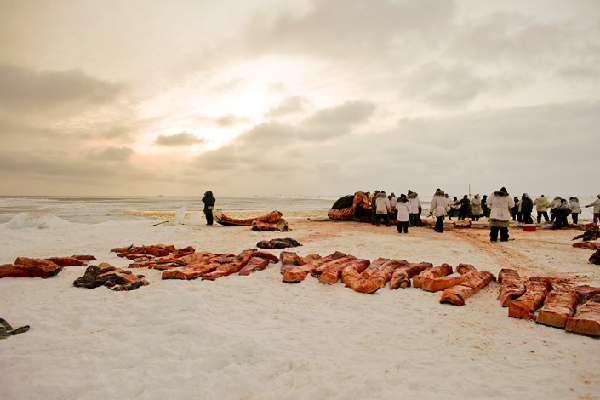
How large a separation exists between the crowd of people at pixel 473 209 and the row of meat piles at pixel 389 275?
697cm

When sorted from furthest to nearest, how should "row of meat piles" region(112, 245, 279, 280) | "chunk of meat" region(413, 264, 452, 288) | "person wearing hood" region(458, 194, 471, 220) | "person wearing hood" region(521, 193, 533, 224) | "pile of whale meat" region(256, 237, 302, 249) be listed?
"person wearing hood" region(458, 194, 471, 220) → "person wearing hood" region(521, 193, 533, 224) → "pile of whale meat" region(256, 237, 302, 249) → "row of meat piles" region(112, 245, 279, 280) → "chunk of meat" region(413, 264, 452, 288)

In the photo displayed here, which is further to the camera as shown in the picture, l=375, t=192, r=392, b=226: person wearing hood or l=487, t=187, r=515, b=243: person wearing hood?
l=375, t=192, r=392, b=226: person wearing hood

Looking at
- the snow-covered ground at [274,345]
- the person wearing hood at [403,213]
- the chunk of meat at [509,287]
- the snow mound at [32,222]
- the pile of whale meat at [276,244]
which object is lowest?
the snow-covered ground at [274,345]

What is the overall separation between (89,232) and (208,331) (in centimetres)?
1367

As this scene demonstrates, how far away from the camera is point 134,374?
336cm

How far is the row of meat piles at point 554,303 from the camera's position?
4.25 meters

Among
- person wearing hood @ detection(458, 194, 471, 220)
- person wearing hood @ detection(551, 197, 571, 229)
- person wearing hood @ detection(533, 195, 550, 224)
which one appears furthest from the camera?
person wearing hood @ detection(458, 194, 471, 220)

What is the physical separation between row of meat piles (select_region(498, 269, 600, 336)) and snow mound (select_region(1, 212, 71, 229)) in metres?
18.6

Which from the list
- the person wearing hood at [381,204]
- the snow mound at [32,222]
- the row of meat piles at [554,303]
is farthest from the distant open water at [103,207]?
the row of meat piles at [554,303]

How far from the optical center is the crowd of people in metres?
13.2

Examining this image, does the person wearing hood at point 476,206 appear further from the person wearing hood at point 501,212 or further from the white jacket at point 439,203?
the person wearing hood at point 501,212

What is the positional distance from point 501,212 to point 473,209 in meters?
13.5

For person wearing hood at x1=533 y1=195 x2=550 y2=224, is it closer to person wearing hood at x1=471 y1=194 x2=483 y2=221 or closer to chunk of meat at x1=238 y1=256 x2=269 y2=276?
person wearing hood at x1=471 y1=194 x2=483 y2=221

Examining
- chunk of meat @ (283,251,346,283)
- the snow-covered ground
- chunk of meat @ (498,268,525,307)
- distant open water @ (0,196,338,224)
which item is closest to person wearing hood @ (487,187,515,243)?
the snow-covered ground
